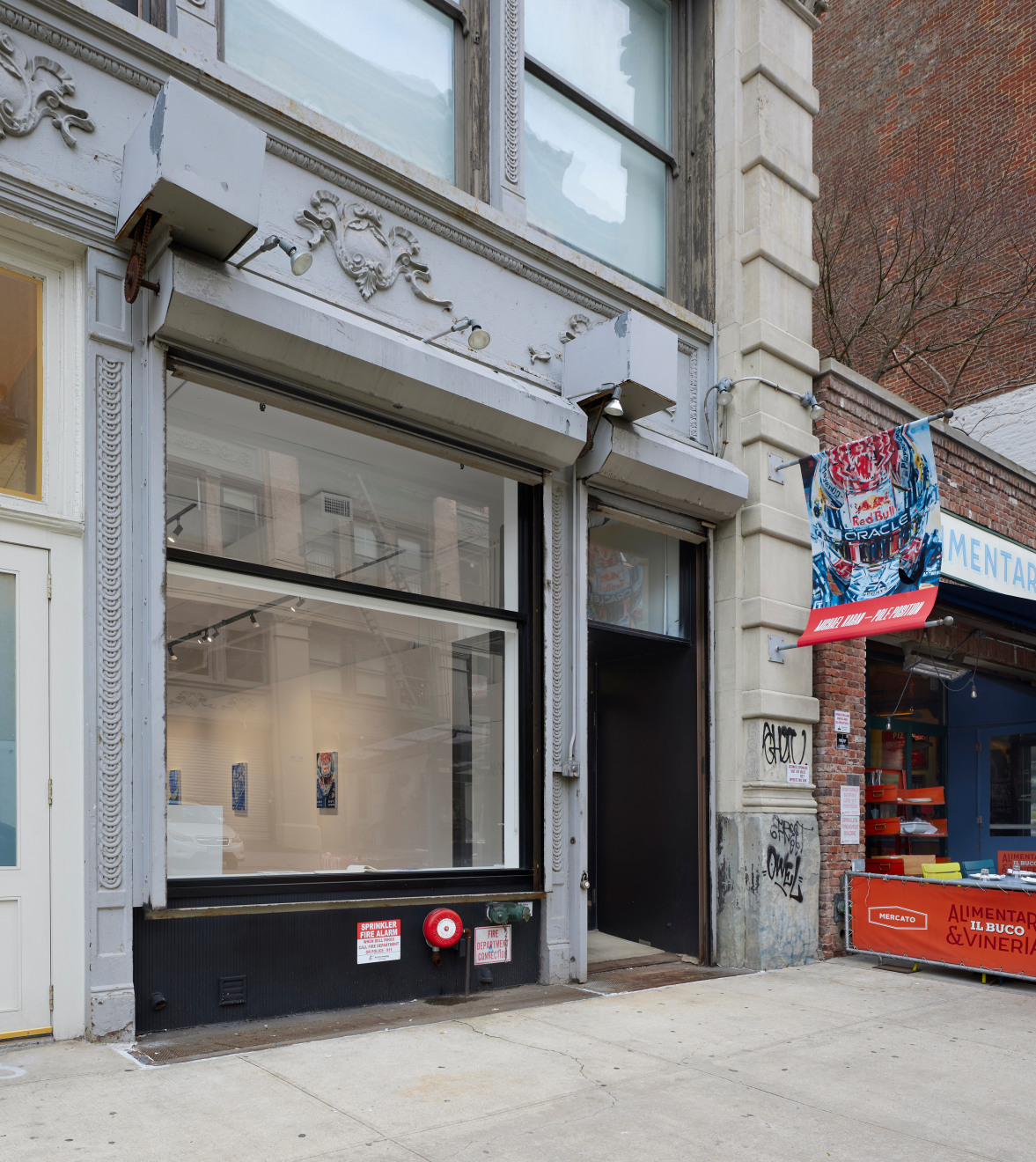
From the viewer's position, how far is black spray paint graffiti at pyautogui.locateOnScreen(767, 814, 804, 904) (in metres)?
9.32

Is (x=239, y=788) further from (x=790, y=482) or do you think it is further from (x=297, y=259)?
(x=790, y=482)

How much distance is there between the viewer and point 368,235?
7.44m

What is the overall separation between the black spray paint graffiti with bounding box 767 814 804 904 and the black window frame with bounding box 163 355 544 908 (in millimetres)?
2470

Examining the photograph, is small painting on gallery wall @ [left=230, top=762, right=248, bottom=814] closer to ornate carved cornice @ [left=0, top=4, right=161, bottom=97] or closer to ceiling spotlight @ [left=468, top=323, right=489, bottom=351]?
ceiling spotlight @ [left=468, top=323, right=489, bottom=351]

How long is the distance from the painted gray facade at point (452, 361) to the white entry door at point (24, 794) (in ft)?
0.43

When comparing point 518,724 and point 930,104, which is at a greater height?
point 930,104

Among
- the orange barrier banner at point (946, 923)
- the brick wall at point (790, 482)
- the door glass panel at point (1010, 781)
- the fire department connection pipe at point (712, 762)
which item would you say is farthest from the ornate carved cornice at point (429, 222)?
the door glass panel at point (1010, 781)

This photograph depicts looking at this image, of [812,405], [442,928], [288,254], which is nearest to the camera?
[288,254]

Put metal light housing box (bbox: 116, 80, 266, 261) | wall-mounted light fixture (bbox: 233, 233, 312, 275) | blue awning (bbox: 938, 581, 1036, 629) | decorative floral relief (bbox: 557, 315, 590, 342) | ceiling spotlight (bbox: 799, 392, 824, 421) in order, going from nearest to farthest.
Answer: metal light housing box (bbox: 116, 80, 266, 261) → wall-mounted light fixture (bbox: 233, 233, 312, 275) → decorative floral relief (bbox: 557, 315, 590, 342) → ceiling spotlight (bbox: 799, 392, 824, 421) → blue awning (bbox: 938, 581, 1036, 629)

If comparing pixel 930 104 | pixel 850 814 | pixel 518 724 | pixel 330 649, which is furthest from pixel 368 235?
pixel 930 104

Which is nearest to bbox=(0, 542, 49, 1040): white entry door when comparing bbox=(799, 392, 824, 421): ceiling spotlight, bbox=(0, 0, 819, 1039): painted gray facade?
bbox=(0, 0, 819, 1039): painted gray facade

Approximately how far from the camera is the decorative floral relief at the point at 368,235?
7176 mm

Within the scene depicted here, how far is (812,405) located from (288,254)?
19.0 ft

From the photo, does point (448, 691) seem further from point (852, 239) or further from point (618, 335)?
point (852, 239)
